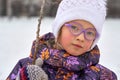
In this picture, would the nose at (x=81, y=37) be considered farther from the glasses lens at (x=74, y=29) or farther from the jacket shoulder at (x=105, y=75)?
the jacket shoulder at (x=105, y=75)

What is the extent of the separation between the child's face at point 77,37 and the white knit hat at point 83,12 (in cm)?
3

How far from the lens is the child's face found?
2996 mm

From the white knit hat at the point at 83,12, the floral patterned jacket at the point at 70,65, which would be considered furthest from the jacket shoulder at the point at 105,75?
the white knit hat at the point at 83,12

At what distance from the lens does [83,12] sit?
3.01 metres

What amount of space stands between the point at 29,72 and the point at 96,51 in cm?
40

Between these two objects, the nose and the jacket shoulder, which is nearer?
the nose

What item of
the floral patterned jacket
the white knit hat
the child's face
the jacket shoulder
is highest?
the white knit hat

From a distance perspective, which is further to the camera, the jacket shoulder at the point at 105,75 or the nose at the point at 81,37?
the jacket shoulder at the point at 105,75

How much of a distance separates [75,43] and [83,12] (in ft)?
0.54

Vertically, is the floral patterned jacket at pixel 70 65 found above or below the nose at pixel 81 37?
below

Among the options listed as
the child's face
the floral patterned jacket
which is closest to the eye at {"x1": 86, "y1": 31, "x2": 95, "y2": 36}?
the child's face

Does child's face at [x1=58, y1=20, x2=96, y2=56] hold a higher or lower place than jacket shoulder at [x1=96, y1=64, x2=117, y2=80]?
higher

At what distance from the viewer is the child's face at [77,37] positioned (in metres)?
3.00

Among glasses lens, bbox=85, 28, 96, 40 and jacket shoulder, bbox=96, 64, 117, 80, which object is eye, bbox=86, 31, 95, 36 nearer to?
glasses lens, bbox=85, 28, 96, 40
